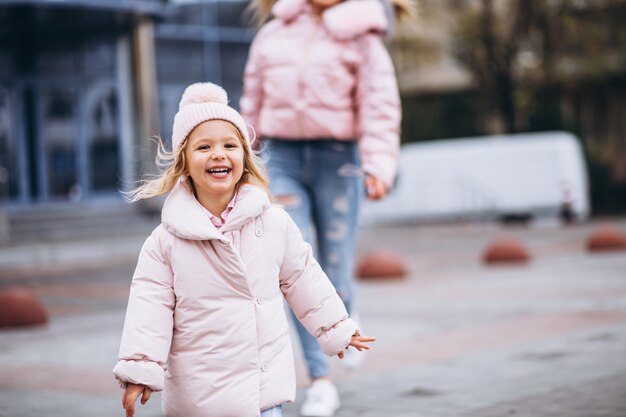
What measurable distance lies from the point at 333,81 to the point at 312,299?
2079 millimetres

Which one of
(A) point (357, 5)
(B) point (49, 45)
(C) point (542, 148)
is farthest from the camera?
(C) point (542, 148)

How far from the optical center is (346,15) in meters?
5.64

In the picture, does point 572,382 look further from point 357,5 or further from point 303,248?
point 303,248

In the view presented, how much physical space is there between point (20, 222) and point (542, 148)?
14.6 metres

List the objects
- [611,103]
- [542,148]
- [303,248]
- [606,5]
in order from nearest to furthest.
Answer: [303,248] → [542,148] → [606,5] → [611,103]

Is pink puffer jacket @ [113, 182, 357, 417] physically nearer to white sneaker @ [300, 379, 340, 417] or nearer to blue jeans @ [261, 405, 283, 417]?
blue jeans @ [261, 405, 283, 417]

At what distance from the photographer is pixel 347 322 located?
373cm

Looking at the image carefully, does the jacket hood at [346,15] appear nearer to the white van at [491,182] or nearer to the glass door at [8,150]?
the glass door at [8,150]

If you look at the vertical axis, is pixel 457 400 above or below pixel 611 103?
below

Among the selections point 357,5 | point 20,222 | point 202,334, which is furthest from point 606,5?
point 202,334

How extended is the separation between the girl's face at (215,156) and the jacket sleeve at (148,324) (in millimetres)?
238

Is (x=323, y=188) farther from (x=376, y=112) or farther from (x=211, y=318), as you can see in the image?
(x=211, y=318)

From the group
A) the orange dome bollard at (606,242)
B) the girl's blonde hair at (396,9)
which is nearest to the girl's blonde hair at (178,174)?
the girl's blonde hair at (396,9)

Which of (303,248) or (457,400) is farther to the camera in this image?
(457,400)
